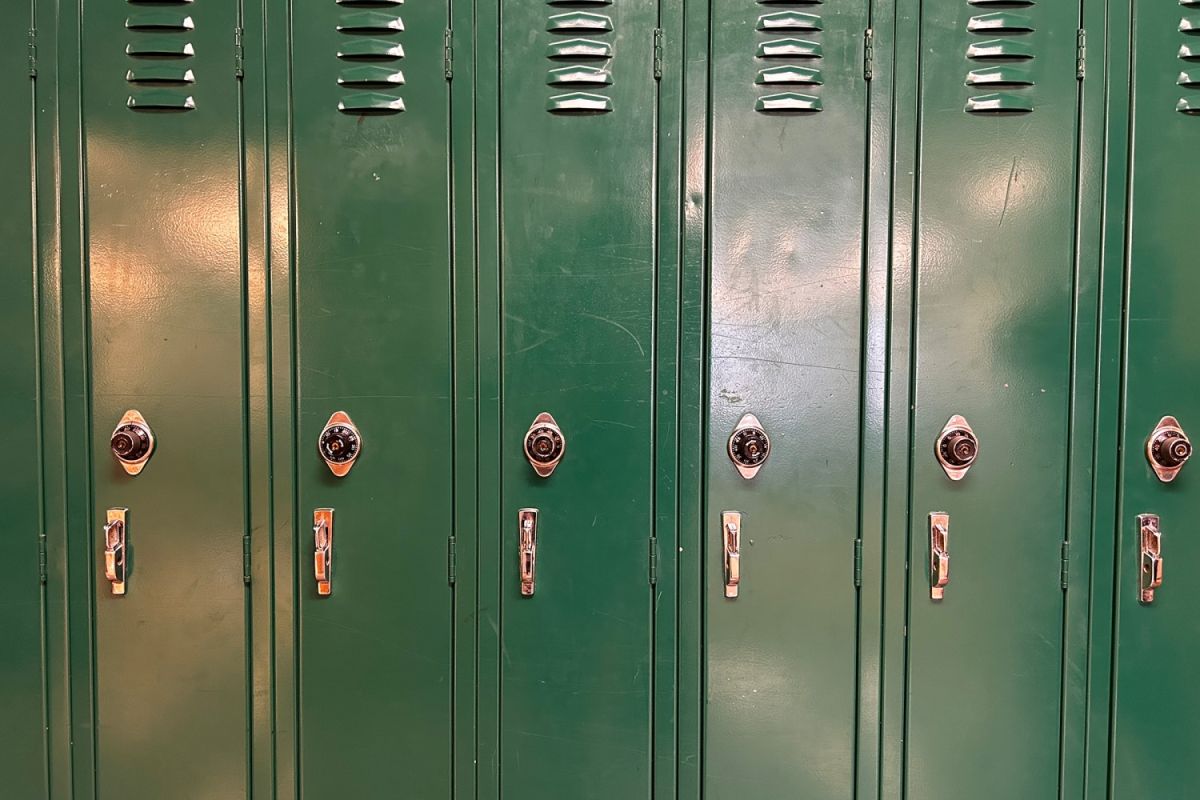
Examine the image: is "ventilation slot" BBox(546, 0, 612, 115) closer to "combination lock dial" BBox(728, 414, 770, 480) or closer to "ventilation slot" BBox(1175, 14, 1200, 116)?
"combination lock dial" BBox(728, 414, 770, 480)

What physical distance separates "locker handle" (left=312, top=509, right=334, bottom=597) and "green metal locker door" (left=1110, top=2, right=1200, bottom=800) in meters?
1.91

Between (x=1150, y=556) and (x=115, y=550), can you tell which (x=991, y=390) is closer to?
(x=1150, y=556)

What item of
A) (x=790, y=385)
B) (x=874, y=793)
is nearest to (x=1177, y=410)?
(x=790, y=385)

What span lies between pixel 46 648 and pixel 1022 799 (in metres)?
2.41

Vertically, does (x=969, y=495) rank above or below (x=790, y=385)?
below

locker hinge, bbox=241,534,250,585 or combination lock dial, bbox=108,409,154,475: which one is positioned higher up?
combination lock dial, bbox=108,409,154,475

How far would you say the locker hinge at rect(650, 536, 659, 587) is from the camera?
5.02 feet

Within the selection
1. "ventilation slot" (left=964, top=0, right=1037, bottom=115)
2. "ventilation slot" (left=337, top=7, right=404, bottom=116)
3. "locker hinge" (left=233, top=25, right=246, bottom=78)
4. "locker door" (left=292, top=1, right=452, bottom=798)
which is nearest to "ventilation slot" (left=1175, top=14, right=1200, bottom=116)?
"ventilation slot" (left=964, top=0, right=1037, bottom=115)

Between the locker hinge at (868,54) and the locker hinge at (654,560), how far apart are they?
→ 1219mm

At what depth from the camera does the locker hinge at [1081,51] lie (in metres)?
1.49

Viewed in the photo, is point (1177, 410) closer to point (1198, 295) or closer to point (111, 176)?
point (1198, 295)

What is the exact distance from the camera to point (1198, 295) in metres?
1.52

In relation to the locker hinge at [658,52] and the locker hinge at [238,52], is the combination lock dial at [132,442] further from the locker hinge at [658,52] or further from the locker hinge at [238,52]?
the locker hinge at [658,52]

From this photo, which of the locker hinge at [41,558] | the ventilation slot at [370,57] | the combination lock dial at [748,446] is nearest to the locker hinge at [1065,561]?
the combination lock dial at [748,446]
